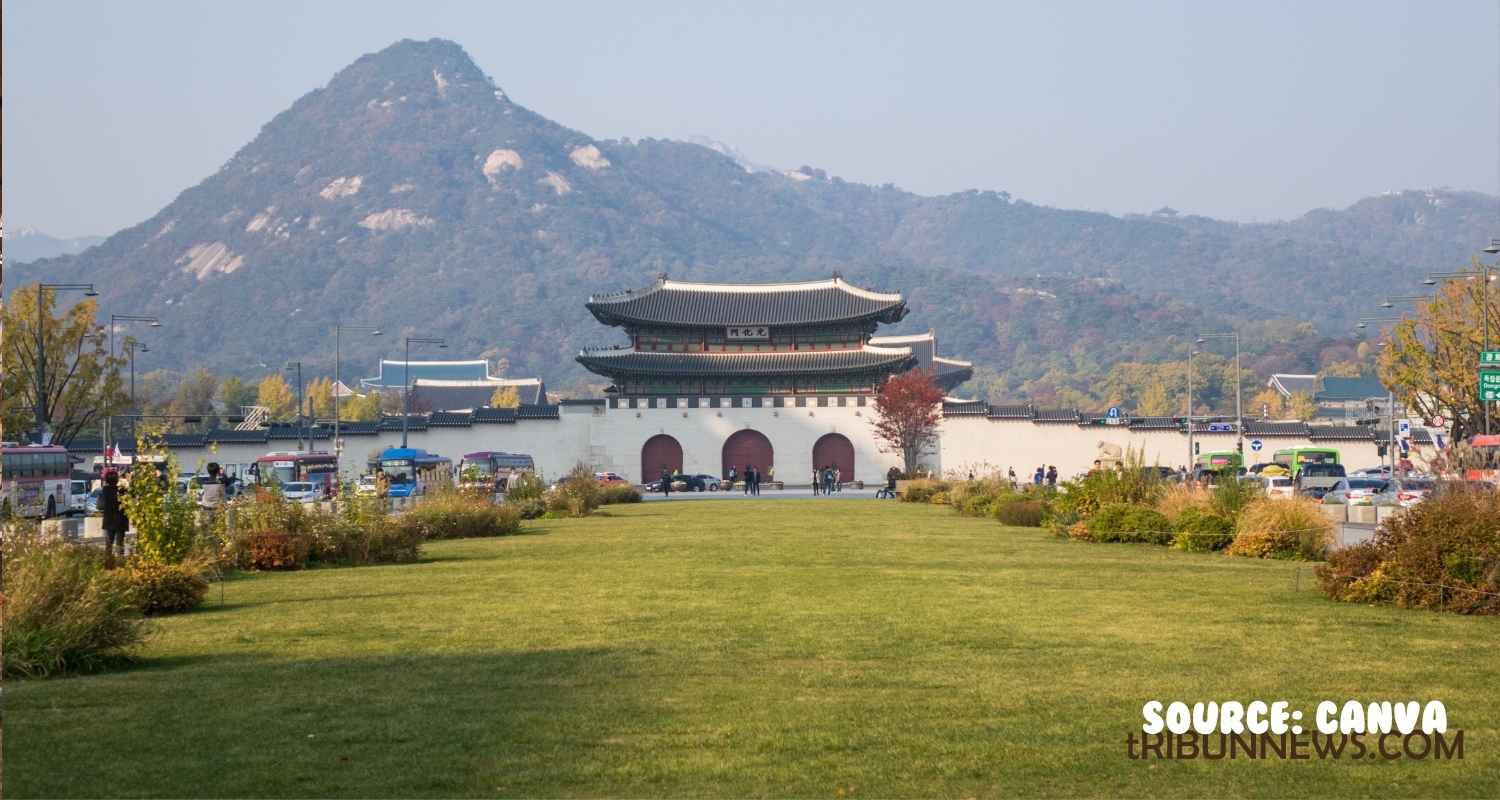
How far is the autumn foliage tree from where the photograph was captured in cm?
7019

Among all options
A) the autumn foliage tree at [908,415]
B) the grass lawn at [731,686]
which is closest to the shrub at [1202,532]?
the grass lawn at [731,686]

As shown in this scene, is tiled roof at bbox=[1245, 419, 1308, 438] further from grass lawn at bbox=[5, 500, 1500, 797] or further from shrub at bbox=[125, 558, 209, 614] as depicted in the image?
shrub at bbox=[125, 558, 209, 614]

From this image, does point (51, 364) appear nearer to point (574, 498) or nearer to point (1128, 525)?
point (574, 498)

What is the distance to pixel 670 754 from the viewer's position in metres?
8.93

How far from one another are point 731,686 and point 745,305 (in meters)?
66.0

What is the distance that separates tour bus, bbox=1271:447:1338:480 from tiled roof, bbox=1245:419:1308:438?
5.76 ft

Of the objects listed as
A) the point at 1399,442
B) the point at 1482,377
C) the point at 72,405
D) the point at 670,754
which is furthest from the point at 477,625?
the point at 1399,442

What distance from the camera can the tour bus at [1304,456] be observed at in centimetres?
6359

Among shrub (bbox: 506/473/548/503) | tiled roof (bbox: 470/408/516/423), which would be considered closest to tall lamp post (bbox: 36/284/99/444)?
tiled roof (bbox: 470/408/516/423)

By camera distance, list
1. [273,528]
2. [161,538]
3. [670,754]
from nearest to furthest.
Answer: [670,754]
[161,538]
[273,528]

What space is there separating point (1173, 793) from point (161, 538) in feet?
42.5

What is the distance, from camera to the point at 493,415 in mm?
70438

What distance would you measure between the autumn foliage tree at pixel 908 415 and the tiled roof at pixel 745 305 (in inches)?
155

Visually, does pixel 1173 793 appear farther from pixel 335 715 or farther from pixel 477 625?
pixel 477 625
